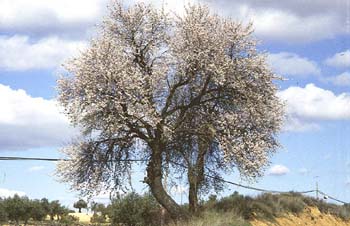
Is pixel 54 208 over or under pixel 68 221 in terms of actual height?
over

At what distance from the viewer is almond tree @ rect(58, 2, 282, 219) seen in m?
29.6

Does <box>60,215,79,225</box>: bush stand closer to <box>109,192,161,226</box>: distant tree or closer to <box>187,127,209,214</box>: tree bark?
<box>109,192,161,226</box>: distant tree

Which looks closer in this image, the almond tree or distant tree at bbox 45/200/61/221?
the almond tree

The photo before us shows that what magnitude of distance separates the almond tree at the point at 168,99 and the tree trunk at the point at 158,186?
0.05 metres

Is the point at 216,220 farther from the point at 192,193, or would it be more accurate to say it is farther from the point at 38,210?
the point at 38,210

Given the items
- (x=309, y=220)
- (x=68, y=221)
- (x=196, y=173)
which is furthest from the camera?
(x=68, y=221)

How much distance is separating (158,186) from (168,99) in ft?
14.4

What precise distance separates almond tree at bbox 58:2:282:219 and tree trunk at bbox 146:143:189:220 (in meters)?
0.05

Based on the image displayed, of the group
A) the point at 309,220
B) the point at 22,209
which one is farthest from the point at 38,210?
the point at 309,220

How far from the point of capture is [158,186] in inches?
1215

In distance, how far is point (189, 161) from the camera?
107ft

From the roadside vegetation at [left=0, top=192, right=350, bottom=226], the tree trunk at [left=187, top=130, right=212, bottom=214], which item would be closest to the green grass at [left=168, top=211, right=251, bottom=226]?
the roadside vegetation at [left=0, top=192, right=350, bottom=226]

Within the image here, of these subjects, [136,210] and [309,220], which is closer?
[309,220]

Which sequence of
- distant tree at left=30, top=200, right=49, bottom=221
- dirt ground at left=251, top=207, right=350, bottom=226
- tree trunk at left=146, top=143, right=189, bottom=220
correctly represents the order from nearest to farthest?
tree trunk at left=146, top=143, right=189, bottom=220 → dirt ground at left=251, top=207, right=350, bottom=226 → distant tree at left=30, top=200, right=49, bottom=221
